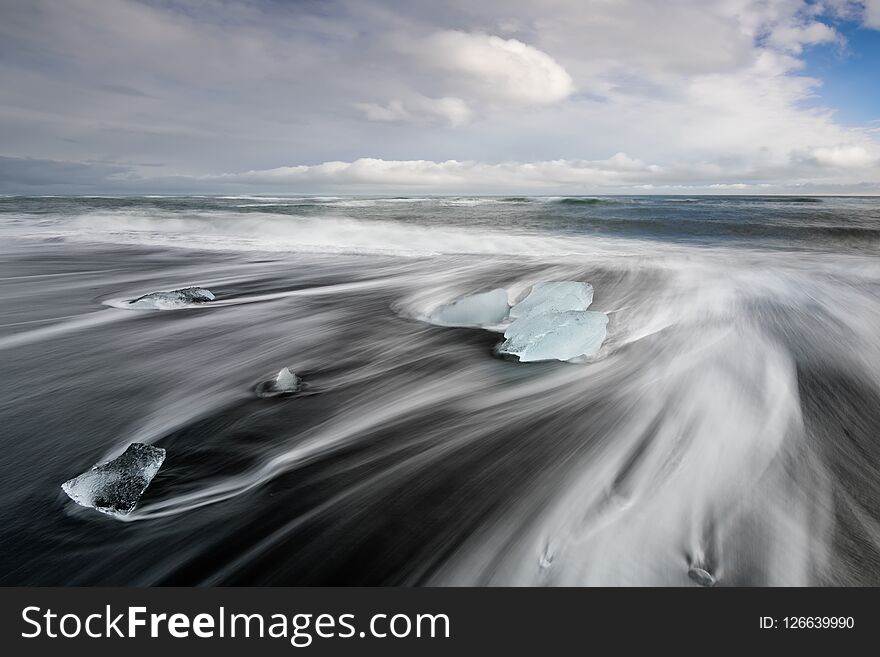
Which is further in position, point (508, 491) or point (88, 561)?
point (508, 491)

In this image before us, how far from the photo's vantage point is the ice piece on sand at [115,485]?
5.80 ft

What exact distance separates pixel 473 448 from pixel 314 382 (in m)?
1.30

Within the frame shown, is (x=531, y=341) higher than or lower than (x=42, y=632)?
higher

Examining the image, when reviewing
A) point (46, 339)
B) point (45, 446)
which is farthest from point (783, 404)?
point (46, 339)

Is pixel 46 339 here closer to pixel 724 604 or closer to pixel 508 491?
pixel 508 491

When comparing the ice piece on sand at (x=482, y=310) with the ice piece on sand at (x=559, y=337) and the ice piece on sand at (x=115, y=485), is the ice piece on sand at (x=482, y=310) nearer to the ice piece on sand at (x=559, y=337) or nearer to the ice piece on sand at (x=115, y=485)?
the ice piece on sand at (x=559, y=337)

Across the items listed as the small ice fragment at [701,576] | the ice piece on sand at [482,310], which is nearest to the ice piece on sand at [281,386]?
the ice piece on sand at [482,310]

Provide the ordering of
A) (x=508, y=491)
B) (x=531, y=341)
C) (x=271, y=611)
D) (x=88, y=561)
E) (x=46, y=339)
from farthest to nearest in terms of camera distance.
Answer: (x=46, y=339) < (x=531, y=341) < (x=508, y=491) < (x=88, y=561) < (x=271, y=611)

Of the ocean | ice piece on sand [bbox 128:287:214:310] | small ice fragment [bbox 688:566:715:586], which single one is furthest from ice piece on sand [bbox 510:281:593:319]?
ice piece on sand [bbox 128:287:214:310]

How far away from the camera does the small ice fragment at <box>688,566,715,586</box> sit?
1452 millimetres

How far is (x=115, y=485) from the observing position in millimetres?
1791

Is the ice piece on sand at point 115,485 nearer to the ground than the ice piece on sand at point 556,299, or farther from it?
nearer to the ground

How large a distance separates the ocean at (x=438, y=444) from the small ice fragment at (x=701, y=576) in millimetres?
23

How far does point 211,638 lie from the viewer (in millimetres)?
1295
